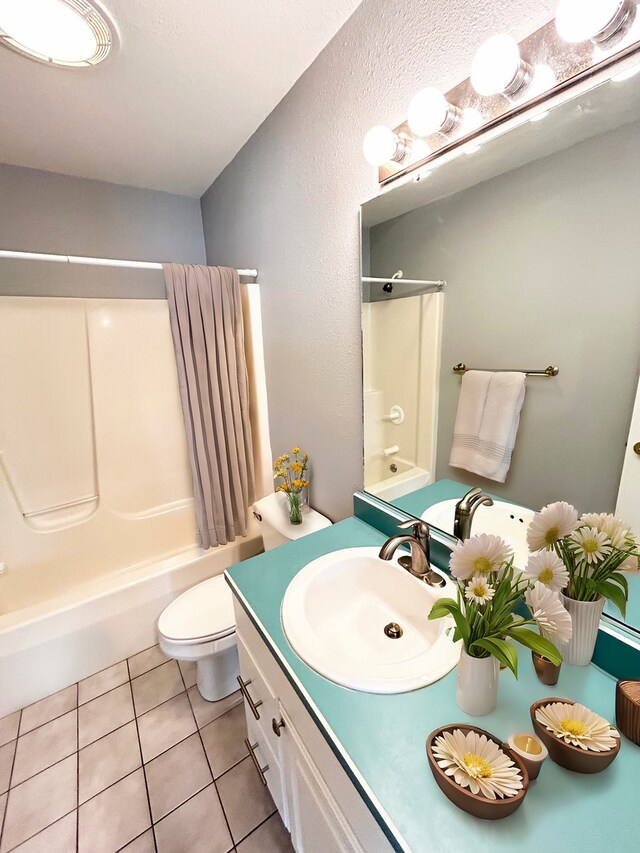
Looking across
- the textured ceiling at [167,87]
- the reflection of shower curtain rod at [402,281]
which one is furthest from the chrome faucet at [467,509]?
the textured ceiling at [167,87]

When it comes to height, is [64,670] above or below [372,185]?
below

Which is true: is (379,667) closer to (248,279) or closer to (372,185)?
(372,185)

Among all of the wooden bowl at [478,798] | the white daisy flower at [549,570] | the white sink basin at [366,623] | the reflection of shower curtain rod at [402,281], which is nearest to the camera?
the wooden bowl at [478,798]

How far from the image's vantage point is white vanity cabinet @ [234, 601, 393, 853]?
585mm

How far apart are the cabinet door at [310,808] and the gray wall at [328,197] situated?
0.76m

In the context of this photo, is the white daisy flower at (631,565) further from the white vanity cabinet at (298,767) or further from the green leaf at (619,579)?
the white vanity cabinet at (298,767)

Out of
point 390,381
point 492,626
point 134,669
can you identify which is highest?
point 390,381

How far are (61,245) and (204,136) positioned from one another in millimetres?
1006

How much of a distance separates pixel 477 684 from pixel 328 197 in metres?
1.38

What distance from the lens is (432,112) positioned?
785 millimetres

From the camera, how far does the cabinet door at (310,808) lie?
0.63 m

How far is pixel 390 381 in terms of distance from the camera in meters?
1.13

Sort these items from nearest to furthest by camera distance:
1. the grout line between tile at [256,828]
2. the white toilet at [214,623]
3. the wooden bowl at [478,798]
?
the wooden bowl at [478,798]
the grout line between tile at [256,828]
the white toilet at [214,623]

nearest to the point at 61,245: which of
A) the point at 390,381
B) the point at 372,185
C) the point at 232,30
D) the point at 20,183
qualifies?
the point at 20,183
